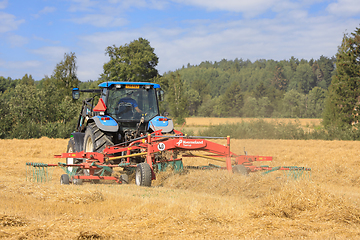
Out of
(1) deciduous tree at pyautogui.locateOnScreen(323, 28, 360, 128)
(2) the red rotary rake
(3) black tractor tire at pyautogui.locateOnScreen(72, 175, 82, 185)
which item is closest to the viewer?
(2) the red rotary rake

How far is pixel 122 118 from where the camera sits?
29.3ft

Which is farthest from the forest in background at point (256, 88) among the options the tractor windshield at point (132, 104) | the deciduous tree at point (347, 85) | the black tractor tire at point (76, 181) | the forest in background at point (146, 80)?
the black tractor tire at point (76, 181)

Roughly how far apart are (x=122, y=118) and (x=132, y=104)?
485mm

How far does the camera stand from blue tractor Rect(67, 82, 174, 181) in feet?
27.6

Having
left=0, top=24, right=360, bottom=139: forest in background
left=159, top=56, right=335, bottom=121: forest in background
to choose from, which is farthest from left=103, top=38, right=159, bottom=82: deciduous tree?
left=159, top=56, right=335, bottom=121: forest in background

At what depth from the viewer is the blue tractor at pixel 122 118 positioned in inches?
331

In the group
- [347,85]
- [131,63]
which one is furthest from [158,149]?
[131,63]

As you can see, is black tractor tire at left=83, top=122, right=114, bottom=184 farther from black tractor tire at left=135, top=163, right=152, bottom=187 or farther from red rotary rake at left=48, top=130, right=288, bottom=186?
black tractor tire at left=135, top=163, right=152, bottom=187

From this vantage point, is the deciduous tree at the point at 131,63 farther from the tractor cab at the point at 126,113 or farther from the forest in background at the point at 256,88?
the tractor cab at the point at 126,113

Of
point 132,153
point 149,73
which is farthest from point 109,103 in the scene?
point 149,73

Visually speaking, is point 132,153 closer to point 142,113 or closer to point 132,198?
point 142,113

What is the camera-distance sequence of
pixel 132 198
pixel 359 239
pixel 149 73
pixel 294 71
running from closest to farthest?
pixel 359 239
pixel 132 198
pixel 149 73
pixel 294 71

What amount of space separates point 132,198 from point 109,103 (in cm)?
392

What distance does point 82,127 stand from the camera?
10344 mm
